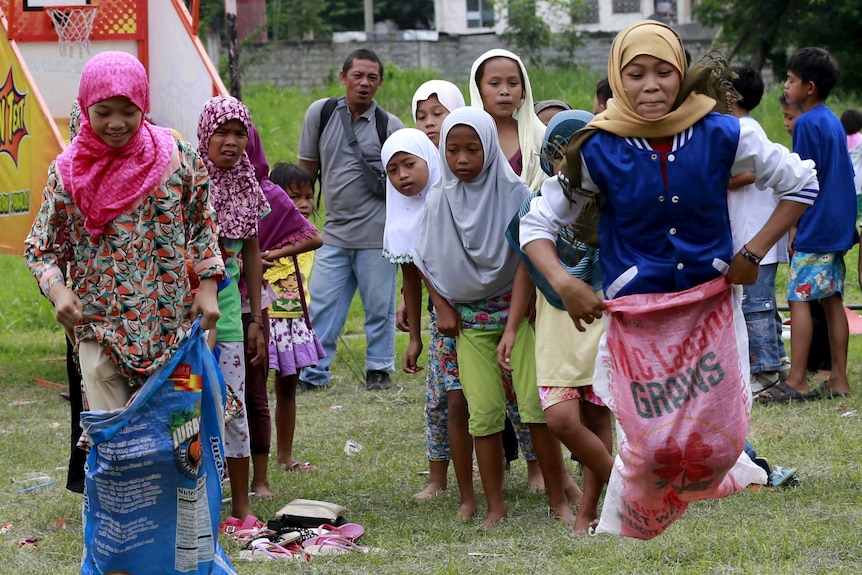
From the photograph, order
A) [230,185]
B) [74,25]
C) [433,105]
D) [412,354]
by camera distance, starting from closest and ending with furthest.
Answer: [230,185]
[412,354]
[433,105]
[74,25]

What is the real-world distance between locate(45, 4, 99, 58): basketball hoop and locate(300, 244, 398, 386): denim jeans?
313cm

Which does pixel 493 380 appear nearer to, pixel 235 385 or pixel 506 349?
pixel 506 349

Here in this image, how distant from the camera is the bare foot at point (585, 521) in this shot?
4.68 meters

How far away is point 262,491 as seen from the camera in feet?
18.4

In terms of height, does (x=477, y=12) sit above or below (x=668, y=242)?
above

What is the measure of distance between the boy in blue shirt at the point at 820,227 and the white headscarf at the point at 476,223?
9.80ft

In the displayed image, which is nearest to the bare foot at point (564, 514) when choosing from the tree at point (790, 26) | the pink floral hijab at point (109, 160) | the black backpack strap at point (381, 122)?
the pink floral hijab at point (109, 160)

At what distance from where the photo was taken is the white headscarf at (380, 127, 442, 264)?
549 centimetres

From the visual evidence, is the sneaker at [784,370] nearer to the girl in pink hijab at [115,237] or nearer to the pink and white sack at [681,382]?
the pink and white sack at [681,382]

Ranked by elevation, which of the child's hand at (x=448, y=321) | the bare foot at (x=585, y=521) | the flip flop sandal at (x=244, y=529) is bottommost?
the flip flop sandal at (x=244, y=529)

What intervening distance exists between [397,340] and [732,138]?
735cm

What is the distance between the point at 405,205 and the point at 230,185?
952 millimetres

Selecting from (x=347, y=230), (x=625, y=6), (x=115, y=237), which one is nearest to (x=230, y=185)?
(x=115, y=237)

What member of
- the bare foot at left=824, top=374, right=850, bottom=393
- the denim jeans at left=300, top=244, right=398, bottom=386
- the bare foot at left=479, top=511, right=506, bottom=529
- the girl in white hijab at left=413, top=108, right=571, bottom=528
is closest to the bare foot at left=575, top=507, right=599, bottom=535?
the girl in white hijab at left=413, top=108, right=571, bottom=528
